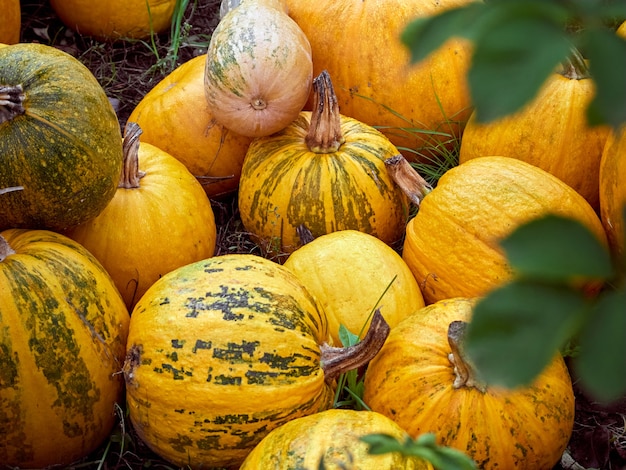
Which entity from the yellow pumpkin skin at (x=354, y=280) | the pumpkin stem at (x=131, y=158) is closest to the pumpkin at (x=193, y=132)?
the pumpkin stem at (x=131, y=158)

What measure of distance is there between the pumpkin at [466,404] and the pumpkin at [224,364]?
5.4 inches

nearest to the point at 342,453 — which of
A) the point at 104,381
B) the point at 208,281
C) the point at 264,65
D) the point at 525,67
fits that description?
the point at 208,281

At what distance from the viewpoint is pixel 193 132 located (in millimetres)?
3195

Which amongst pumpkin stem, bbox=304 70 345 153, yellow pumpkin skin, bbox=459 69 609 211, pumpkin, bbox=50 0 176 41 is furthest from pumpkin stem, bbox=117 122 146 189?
pumpkin, bbox=50 0 176 41

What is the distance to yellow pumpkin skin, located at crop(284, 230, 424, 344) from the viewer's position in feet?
8.03

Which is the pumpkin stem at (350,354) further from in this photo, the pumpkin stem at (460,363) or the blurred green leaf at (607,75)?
the blurred green leaf at (607,75)

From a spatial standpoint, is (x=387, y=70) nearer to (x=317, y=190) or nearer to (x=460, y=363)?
(x=317, y=190)

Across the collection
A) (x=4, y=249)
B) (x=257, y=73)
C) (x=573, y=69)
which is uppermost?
(x=573, y=69)

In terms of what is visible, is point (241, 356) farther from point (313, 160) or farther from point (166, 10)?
point (166, 10)

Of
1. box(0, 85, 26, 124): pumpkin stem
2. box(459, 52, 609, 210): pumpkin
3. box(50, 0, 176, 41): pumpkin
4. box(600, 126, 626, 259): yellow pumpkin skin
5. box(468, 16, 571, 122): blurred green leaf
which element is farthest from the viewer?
box(50, 0, 176, 41): pumpkin

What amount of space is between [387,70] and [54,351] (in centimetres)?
188

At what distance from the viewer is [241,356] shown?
1.98m

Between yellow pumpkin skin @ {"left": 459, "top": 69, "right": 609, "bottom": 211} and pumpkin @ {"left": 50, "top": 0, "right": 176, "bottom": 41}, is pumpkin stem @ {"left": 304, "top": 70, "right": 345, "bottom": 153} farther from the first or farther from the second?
pumpkin @ {"left": 50, "top": 0, "right": 176, "bottom": 41}

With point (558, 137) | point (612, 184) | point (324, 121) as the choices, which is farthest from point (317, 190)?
point (612, 184)
